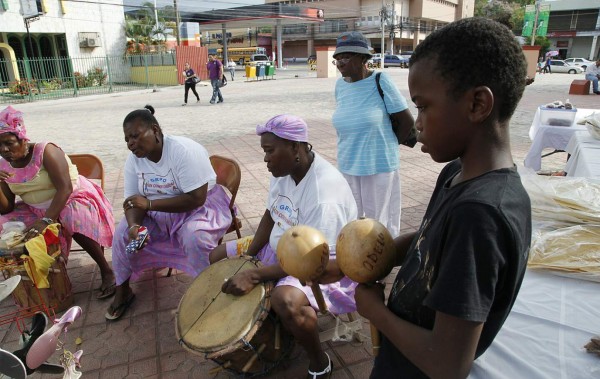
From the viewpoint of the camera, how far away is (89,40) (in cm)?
2297

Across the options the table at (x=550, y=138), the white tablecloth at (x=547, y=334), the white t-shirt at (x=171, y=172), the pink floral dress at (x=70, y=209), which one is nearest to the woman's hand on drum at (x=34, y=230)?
the pink floral dress at (x=70, y=209)

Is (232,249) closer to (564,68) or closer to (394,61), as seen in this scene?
(394,61)

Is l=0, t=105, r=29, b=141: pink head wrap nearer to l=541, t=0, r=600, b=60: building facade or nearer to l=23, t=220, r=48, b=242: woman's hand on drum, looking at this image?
l=23, t=220, r=48, b=242: woman's hand on drum

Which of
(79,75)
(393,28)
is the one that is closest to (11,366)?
(79,75)

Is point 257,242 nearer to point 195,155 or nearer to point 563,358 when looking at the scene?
point 195,155

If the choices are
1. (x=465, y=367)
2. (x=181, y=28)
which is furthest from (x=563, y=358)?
(x=181, y=28)

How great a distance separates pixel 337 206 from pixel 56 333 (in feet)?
5.32

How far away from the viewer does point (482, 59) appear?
967 mm

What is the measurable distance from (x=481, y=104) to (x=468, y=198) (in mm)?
239

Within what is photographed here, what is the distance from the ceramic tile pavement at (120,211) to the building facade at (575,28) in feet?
145

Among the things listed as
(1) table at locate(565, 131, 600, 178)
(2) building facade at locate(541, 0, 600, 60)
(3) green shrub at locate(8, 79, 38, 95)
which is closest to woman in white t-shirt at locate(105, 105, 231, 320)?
(1) table at locate(565, 131, 600, 178)

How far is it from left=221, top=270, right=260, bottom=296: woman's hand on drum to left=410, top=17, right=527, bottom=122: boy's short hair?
5.07 ft

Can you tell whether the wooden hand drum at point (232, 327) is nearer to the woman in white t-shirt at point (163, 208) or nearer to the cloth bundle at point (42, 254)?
the woman in white t-shirt at point (163, 208)

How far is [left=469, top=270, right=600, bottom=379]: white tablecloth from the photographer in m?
1.53
